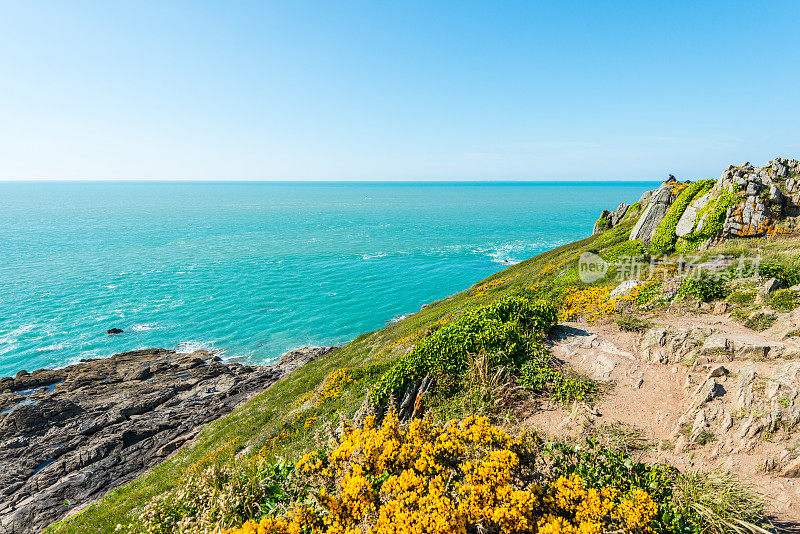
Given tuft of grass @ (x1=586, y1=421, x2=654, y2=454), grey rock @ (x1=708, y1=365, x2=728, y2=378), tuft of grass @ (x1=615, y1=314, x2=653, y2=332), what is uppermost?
grey rock @ (x1=708, y1=365, x2=728, y2=378)

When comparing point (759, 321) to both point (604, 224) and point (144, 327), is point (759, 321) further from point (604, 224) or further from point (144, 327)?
point (144, 327)

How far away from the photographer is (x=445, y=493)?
6.35 m

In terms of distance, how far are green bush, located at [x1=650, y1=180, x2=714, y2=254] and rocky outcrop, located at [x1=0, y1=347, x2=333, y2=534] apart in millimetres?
36473

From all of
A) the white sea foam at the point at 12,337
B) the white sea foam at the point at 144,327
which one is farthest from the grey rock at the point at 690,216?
the white sea foam at the point at 12,337

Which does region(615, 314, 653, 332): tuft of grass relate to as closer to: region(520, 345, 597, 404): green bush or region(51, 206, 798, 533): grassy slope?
region(520, 345, 597, 404): green bush

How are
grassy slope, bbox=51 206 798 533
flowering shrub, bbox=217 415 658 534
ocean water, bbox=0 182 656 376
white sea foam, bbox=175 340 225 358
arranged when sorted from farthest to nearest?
1. ocean water, bbox=0 182 656 376
2. white sea foam, bbox=175 340 225 358
3. grassy slope, bbox=51 206 798 533
4. flowering shrub, bbox=217 415 658 534

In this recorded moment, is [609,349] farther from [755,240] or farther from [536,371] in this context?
[755,240]

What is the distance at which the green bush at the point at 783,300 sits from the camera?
1285 cm

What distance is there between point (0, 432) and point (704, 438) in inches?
1836

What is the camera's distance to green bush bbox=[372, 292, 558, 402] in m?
11.4

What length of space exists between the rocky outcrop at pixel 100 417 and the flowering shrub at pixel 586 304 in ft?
94.2

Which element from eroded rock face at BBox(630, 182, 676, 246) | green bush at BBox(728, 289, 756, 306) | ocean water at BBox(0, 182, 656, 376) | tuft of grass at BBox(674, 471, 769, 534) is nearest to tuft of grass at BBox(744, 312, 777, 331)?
Answer: green bush at BBox(728, 289, 756, 306)

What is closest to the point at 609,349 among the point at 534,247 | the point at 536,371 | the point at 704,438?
the point at 536,371

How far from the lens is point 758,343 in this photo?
10.6m
